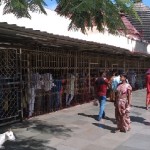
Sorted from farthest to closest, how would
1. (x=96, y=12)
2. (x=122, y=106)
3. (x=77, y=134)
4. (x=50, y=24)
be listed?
(x=50, y=24) → (x=122, y=106) → (x=77, y=134) → (x=96, y=12)

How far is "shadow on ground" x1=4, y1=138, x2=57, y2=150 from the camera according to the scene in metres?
7.45

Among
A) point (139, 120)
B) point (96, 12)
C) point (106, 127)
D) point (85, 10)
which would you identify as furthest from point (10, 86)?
point (85, 10)

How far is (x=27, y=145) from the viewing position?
7668mm

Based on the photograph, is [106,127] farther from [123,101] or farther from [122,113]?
[123,101]

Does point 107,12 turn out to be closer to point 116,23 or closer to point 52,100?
point 116,23

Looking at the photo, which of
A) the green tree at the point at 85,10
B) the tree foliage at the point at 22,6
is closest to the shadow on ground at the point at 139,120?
the green tree at the point at 85,10

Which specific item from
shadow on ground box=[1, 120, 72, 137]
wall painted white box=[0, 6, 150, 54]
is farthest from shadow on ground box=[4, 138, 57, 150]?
wall painted white box=[0, 6, 150, 54]

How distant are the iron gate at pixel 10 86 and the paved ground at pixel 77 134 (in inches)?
16.9

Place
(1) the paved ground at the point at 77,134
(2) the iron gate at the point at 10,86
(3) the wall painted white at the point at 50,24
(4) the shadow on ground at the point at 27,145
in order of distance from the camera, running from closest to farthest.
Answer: (4) the shadow on ground at the point at 27,145
(1) the paved ground at the point at 77,134
(2) the iron gate at the point at 10,86
(3) the wall painted white at the point at 50,24

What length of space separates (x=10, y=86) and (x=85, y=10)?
5.68m

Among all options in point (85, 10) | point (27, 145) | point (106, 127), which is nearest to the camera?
point (85, 10)

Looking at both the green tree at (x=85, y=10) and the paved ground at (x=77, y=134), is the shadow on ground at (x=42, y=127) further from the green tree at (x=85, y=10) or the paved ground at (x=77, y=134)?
the green tree at (x=85, y=10)

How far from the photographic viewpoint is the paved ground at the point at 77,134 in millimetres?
7698

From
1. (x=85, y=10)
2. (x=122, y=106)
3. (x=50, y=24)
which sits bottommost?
(x=122, y=106)
